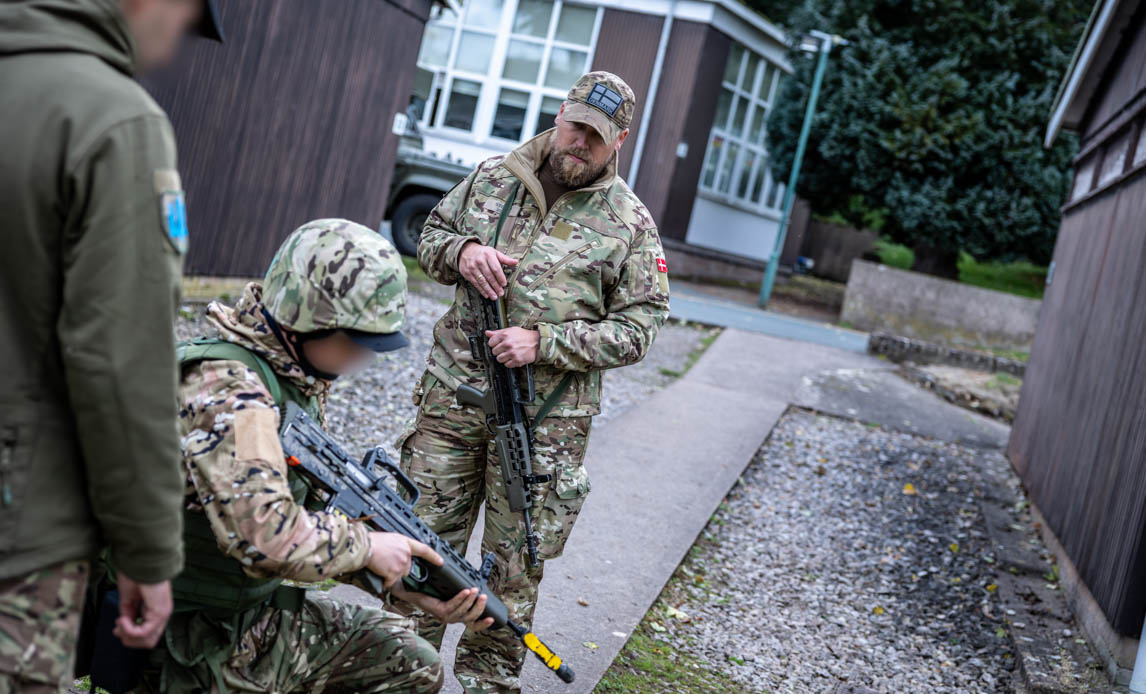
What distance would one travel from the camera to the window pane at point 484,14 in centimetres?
2005

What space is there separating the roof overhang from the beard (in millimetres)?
6911

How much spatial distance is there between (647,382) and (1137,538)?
5.77 meters

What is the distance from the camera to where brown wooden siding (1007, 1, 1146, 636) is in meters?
5.08

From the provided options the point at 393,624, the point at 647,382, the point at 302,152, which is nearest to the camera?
the point at 393,624

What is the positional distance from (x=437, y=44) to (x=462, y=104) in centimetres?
133

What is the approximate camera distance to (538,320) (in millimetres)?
3359

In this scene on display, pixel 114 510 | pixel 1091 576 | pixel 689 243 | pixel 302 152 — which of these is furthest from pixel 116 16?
pixel 689 243

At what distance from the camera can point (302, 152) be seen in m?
9.52

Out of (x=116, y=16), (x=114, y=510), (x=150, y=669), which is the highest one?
(x=116, y=16)

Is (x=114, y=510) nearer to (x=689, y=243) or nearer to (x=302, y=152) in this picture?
(x=302, y=152)

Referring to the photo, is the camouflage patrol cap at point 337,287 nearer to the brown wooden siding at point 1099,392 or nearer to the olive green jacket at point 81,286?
the olive green jacket at point 81,286

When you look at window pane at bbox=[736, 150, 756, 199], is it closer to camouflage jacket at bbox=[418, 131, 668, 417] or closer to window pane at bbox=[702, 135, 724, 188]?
window pane at bbox=[702, 135, 724, 188]

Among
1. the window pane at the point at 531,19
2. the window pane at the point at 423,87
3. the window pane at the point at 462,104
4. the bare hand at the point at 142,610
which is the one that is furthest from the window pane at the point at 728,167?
the bare hand at the point at 142,610

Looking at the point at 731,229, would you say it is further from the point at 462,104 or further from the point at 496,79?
the point at 462,104
